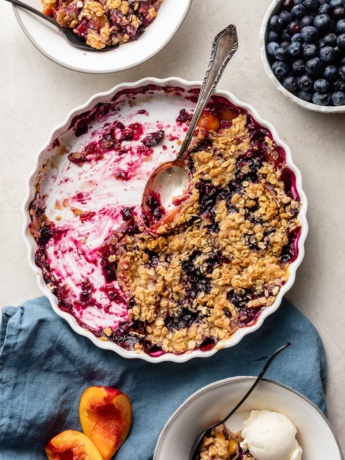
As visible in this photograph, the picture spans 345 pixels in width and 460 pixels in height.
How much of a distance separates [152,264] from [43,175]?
433 millimetres

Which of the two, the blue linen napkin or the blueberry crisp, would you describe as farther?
the blue linen napkin

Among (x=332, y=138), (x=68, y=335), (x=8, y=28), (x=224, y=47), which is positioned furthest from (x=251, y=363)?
(x=8, y=28)

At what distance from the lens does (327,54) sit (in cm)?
194

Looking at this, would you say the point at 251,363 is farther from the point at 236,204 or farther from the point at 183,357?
the point at 236,204

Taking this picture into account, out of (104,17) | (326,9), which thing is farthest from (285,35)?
(104,17)

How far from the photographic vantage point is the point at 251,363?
6.94ft

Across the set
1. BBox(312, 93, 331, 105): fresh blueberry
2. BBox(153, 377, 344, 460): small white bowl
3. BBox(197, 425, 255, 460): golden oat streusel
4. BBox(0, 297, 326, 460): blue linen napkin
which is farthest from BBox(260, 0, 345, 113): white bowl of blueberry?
BBox(197, 425, 255, 460): golden oat streusel

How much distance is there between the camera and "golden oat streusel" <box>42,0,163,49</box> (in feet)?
6.93

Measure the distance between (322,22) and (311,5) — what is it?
0.07 metres

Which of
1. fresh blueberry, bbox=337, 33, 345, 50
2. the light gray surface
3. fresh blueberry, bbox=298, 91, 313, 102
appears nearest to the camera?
fresh blueberry, bbox=337, 33, 345, 50

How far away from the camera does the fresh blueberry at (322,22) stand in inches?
76.3

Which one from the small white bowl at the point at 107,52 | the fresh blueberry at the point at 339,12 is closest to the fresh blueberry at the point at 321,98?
the fresh blueberry at the point at 339,12

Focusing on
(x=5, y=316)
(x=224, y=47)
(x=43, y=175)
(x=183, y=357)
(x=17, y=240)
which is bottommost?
(x=183, y=357)

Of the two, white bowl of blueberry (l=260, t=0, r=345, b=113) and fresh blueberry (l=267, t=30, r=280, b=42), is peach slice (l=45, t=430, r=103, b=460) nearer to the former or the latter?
white bowl of blueberry (l=260, t=0, r=345, b=113)
